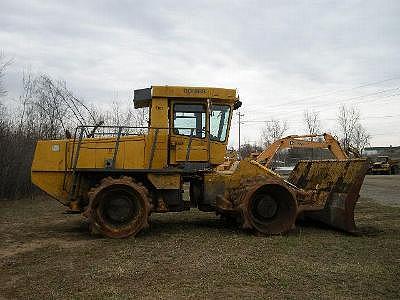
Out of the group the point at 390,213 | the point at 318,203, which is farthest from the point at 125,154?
the point at 390,213

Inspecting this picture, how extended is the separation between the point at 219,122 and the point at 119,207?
275cm

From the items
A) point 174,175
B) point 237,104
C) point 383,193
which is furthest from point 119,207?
point 383,193

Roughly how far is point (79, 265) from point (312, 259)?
3383 mm

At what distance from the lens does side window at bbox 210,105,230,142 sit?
32.0 ft

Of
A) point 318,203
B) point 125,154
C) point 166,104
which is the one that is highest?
point 166,104

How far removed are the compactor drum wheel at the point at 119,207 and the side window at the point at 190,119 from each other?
1539 millimetres

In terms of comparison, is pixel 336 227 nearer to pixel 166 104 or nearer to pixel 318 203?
pixel 318 203

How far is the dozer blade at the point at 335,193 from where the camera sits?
9133 millimetres

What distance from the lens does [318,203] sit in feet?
31.9

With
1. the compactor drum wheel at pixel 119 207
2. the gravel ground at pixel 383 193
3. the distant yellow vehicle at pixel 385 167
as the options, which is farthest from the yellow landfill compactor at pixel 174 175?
the distant yellow vehicle at pixel 385 167

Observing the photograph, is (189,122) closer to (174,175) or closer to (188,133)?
(188,133)

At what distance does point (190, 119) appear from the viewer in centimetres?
969

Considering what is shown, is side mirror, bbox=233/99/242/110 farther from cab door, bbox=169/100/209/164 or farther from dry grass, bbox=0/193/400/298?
dry grass, bbox=0/193/400/298

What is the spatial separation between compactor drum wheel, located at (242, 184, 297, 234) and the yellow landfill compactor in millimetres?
20
